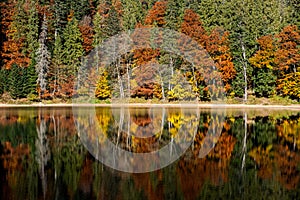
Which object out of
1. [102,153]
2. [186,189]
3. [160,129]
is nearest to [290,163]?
[186,189]

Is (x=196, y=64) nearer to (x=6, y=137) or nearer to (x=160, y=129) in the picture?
(x=160, y=129)

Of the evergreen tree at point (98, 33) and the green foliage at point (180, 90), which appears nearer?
the green foliage at point (180, 90)

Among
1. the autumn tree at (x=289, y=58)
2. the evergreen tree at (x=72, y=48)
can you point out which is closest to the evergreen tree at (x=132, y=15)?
the evergreen tree at (x=72, y=48)

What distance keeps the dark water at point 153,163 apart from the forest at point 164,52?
76.6 ft

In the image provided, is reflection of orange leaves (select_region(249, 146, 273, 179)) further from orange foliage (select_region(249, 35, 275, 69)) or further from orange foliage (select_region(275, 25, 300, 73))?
orange foliage (select_region(249, 35, 275, 69))

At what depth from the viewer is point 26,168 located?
1384 cm

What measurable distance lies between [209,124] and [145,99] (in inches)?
953

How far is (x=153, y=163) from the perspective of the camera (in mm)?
14992

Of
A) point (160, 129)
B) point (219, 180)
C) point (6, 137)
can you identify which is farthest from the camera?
point (160, 129)

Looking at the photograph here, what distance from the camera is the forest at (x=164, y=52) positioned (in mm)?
47406

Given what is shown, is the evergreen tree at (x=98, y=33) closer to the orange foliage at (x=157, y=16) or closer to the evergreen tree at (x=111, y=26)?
the evergreen tree at (x=111, y=26)

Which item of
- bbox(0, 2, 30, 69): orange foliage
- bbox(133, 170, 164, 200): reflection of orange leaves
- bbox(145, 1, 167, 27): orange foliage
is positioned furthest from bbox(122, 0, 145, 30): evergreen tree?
A: bbox(133, 170, 164, 200): reflection of orange leaves

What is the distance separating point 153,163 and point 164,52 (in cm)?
3631

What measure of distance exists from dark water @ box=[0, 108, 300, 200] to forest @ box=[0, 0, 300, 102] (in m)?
23.4
